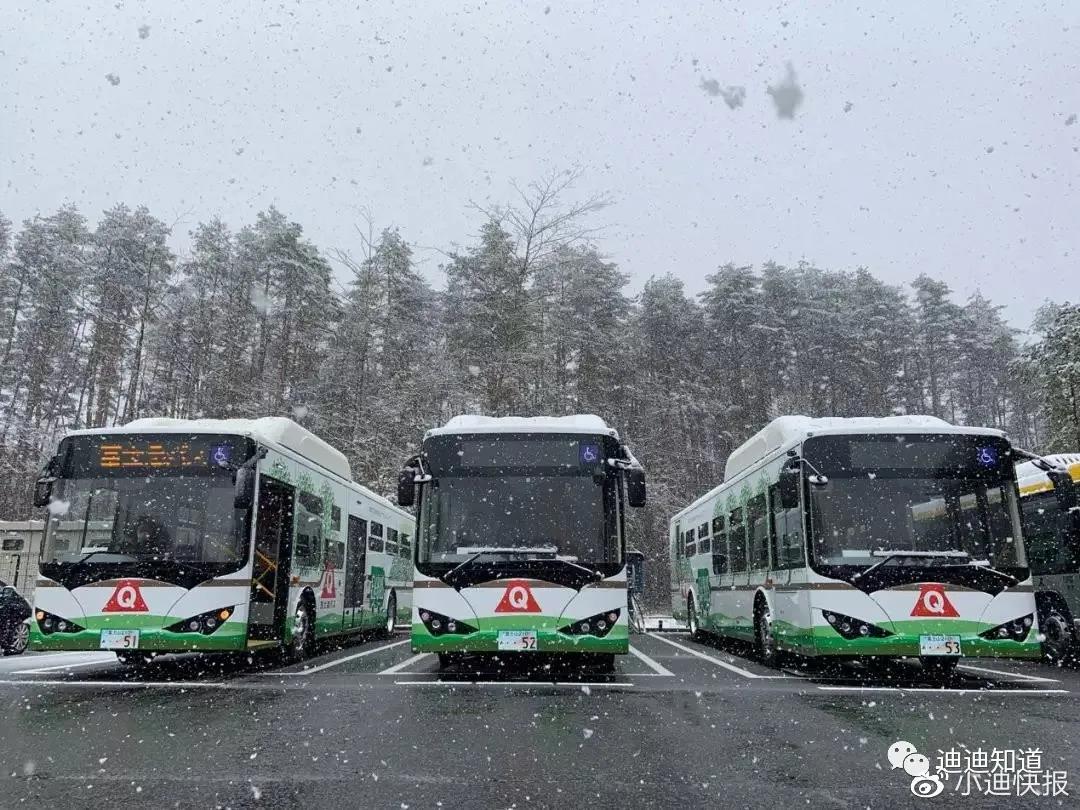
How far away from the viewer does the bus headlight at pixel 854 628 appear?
9336 millimetres

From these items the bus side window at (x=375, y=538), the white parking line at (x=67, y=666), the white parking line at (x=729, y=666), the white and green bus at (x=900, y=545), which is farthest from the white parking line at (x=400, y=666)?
the white and green bus at (x=900, y=545)

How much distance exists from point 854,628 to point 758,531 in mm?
3088

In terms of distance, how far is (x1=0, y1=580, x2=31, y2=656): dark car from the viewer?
43.4 ft

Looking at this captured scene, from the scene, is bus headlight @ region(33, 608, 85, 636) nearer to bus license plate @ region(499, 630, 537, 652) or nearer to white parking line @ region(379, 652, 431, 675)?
white parking line @ region(379, 652, 431, 675)

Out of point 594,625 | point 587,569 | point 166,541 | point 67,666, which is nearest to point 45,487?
point 166,541

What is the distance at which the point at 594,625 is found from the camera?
9.69 metres

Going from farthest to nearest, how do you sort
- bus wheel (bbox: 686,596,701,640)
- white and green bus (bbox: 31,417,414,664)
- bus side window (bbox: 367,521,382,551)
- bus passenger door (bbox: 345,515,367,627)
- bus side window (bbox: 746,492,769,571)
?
bus wheel (bbox: 686,596,701,640), bus side window (bbox: 367,521,382,551), bus passenger door (bbox: 345,515,367,627), bus side window (bbox: 746,492,769,571), white and green bus (bbox: 31,417,414,664)

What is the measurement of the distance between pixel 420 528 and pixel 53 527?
4.48 m

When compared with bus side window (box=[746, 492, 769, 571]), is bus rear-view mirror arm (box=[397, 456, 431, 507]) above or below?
above

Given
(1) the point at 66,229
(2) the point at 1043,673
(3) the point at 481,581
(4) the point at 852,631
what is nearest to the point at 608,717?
(3) the point at 481,581

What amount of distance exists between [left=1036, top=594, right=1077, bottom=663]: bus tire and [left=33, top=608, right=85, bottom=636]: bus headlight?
1366 centimetres

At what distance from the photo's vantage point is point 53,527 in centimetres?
1020

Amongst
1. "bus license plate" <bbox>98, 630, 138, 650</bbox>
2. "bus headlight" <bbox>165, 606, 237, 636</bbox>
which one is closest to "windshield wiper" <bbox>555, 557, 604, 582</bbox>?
"bus headlight" <bbox>165, 606, 237, 636</bbox>

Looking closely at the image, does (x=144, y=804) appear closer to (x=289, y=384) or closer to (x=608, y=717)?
(x=608, y=717)
